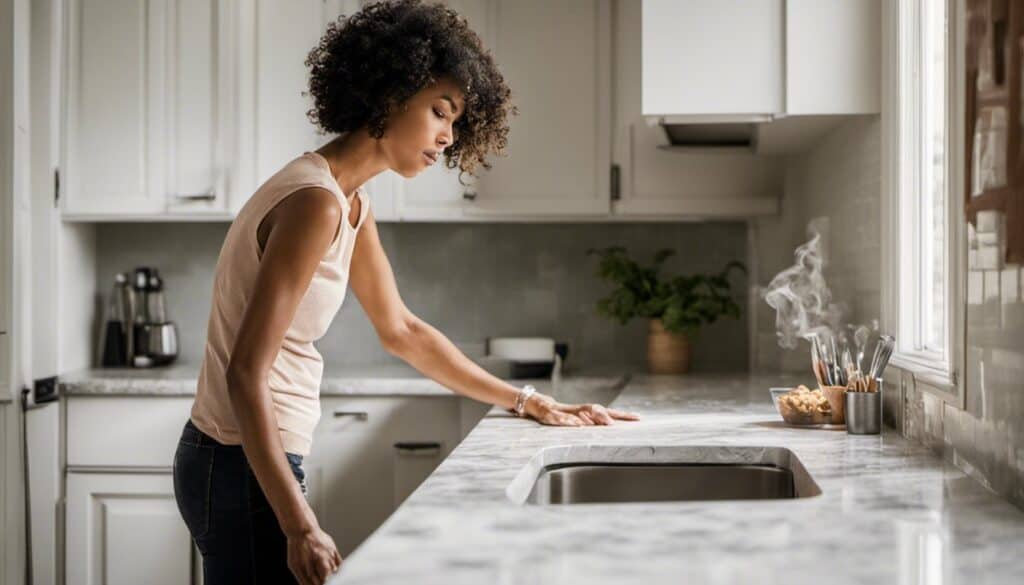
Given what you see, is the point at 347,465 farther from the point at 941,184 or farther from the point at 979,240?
the point at 979,240

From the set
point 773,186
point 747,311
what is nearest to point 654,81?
point 773,186

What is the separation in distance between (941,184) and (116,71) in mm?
2182

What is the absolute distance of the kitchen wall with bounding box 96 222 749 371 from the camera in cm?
320

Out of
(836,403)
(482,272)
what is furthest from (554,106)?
(836,403)

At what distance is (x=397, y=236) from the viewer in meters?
3.25

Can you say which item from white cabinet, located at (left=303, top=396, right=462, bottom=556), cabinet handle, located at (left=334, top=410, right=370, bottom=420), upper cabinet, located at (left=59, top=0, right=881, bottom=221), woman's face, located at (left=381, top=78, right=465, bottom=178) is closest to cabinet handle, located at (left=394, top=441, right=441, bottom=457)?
white cabinet, located at (left=303, top=396, right=462, bottom=556)

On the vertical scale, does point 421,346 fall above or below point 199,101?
below

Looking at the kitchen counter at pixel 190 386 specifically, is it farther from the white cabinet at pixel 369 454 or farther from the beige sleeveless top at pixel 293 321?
the beige sleeveless top at pixel 293 321

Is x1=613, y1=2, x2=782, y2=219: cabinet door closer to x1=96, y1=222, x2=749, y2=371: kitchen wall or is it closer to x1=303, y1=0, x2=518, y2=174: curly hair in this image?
x1=96, y1=222, x2=749, y2=371: kitchen wall

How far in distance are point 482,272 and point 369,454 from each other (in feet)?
2.51

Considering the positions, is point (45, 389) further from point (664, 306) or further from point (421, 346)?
point (664, 306)

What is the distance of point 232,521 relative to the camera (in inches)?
56.0

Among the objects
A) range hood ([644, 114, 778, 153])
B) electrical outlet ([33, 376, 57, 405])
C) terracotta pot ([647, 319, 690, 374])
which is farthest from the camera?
terracotta pot ([647, 319, 690, 374])

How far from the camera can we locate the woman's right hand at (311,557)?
1.20 metres
